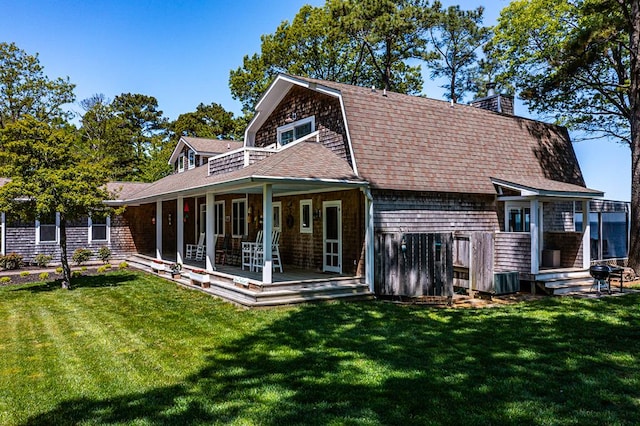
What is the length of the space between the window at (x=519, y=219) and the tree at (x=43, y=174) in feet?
38.7

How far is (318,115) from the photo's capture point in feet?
44.4

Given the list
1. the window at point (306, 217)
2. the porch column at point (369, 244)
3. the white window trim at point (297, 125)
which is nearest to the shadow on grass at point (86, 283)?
the window at point (306, 217)

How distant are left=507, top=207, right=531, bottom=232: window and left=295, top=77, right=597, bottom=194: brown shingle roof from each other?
35.2 inches

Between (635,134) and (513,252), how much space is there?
6.35 m

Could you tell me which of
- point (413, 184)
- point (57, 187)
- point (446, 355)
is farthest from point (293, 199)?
point (446, 355)

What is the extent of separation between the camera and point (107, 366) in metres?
5.89

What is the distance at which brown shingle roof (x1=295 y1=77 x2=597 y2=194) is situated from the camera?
38.8ft

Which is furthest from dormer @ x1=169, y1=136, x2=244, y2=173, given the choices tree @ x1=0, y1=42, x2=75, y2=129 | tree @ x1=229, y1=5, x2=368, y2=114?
tree @ x1=0, y1=42, x2=75, y2=129

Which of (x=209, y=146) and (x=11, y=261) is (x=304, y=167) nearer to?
(x=11, y=261)

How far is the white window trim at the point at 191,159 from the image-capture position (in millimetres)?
23062

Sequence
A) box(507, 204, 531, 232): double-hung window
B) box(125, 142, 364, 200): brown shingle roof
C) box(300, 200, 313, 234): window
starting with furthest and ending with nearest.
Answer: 1. box(300, 200, 313, 234): window
2. box(507, 204, 531, 232): double-hung window
3. box(125, 142, 364, 200): brown shingle roof

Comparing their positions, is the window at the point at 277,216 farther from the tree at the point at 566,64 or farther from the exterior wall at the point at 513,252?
the tree at the point at 566,64

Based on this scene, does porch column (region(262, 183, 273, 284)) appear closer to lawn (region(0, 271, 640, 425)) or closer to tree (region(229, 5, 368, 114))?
lawn (region(0, 271, 640, 425))

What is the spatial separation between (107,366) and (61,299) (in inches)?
247
